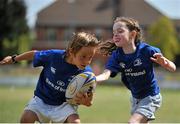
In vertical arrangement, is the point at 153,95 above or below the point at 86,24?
above

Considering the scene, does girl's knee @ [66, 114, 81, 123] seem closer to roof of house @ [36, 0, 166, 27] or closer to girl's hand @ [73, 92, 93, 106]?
girl's hand @ [73, 92, 93, 106]

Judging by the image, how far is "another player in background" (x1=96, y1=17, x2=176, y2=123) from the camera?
7.31 meters

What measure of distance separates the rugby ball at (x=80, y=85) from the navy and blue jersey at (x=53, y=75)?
0.07 m

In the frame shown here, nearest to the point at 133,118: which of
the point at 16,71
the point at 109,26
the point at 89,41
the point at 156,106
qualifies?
the point at 156,106

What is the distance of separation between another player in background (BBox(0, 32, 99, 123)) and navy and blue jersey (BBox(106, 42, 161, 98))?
762mm

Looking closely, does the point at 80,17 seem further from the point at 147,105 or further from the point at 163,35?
the point at 147,105

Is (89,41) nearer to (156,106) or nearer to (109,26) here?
(156,106)

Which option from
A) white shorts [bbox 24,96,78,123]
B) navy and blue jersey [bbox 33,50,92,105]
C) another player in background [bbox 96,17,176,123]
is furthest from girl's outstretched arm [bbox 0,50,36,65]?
another player in background [bbox 96,17,176,123]

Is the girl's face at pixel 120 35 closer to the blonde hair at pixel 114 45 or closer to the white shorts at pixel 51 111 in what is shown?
the blonde hair at pixel 114 45

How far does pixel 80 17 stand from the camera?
248 feet

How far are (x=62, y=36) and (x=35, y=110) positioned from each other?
71.0 m

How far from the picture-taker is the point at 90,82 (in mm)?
6754

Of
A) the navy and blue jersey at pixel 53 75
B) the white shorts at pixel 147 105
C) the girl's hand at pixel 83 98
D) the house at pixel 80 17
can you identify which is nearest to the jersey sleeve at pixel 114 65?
the white shorts at pixel 147 105

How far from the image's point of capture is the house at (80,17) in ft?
246
